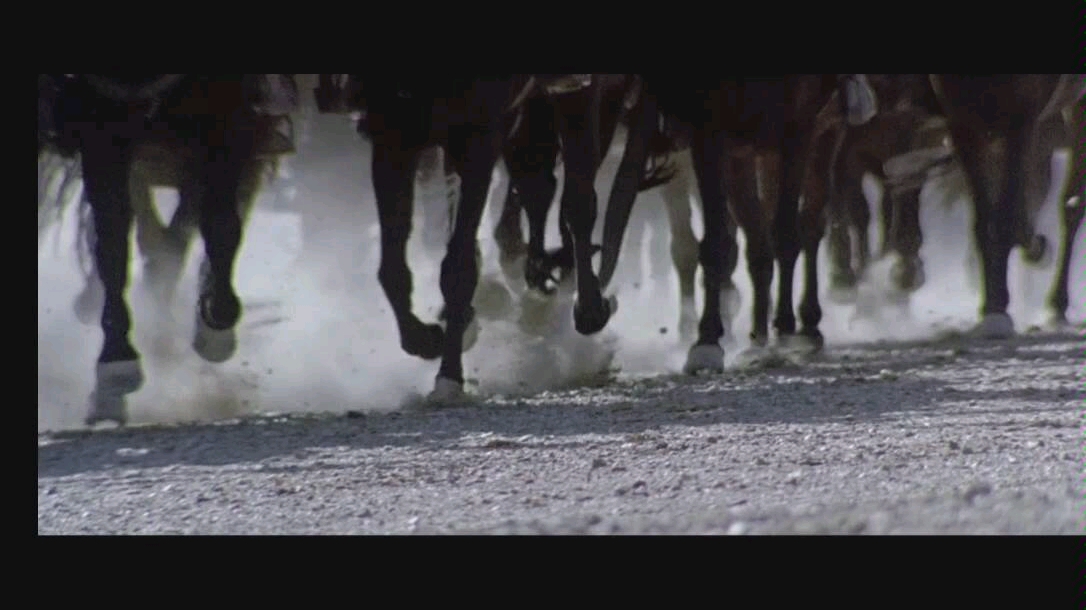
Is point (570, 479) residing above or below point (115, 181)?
below

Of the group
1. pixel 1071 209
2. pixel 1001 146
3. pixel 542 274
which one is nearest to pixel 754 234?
pixel 542 274

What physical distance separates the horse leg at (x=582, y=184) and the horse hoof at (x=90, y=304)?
2.62 meters

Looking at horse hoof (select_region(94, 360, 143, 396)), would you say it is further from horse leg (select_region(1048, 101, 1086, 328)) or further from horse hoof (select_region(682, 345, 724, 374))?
horse leg (select_region(1048, 101, 1086, 328))

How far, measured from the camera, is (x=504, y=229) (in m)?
12.4

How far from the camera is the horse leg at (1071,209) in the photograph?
558 inches

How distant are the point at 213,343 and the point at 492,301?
2.15 meters

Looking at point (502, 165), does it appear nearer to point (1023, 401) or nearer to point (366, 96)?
point (366, 96)

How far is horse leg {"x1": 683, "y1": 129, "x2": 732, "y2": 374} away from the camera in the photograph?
10.4 m

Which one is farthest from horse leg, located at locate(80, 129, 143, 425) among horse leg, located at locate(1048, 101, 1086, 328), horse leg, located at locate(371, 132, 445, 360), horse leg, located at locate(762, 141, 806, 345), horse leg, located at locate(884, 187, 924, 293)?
horse leg, located at locate(884, 187, 924, 293)

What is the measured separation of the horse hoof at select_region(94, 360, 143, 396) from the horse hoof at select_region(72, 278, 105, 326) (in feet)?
5.63

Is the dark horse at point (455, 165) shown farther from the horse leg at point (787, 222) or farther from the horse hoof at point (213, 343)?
the horse leg at point (787, 222)

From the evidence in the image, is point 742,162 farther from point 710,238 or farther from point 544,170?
point 544,170

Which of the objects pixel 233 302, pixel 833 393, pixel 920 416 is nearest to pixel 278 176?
pixel 233 302

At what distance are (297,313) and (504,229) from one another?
1.90 m
